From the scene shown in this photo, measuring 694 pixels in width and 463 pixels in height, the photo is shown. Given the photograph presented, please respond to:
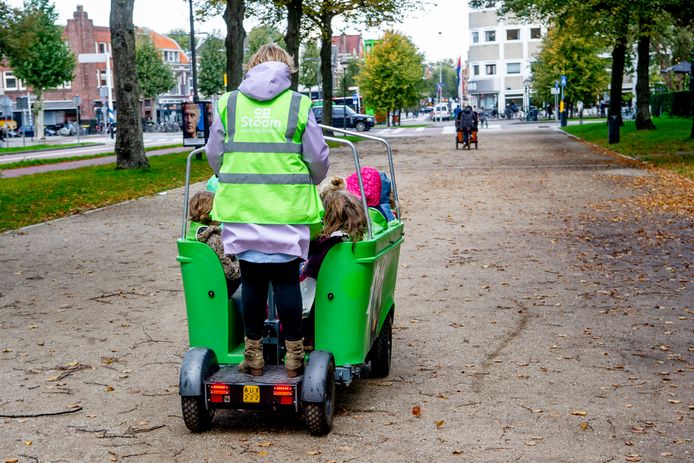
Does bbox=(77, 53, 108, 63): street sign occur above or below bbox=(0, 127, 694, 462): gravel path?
above

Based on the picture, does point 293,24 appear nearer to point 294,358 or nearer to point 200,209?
point 200,209

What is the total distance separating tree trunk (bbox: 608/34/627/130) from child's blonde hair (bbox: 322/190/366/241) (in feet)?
108

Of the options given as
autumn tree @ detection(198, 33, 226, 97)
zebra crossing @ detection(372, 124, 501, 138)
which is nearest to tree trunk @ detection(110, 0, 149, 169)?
zebra crossing @ detection(372, 124, 501, 138)

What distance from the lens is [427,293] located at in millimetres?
9023

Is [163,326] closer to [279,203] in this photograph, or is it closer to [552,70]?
[279,203]

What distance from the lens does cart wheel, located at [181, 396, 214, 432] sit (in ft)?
16.1

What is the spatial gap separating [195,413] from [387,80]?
79476 millimetres

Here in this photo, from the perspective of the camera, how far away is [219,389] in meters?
4.88

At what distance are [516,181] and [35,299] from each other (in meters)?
14.0

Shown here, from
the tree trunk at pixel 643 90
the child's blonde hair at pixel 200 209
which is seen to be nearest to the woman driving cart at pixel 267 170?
the child's blonde hair at pixel 200 209

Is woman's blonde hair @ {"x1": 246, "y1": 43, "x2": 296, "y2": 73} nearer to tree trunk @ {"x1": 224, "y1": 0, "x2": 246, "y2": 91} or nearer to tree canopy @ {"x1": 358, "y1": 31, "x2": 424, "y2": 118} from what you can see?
tree trunk @ {"x1": 224, "y1": 0, "x2": 246, "y2": 91}

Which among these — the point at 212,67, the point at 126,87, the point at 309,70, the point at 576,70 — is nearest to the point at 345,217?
the point at 126,87

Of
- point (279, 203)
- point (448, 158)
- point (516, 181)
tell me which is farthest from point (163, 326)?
point (448, 158)

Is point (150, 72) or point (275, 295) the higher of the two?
point (275, 295)
